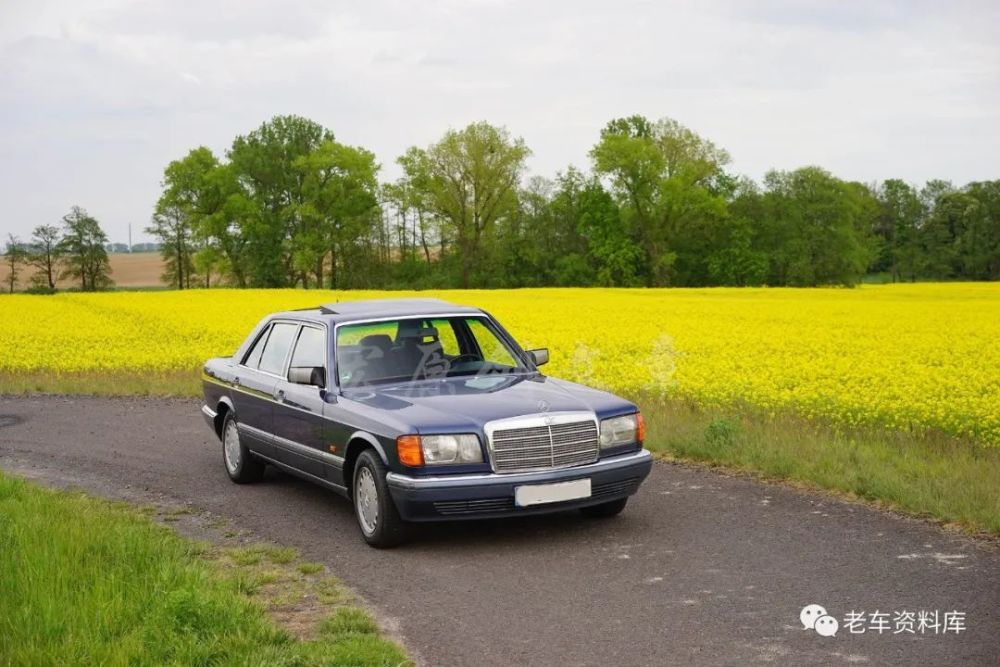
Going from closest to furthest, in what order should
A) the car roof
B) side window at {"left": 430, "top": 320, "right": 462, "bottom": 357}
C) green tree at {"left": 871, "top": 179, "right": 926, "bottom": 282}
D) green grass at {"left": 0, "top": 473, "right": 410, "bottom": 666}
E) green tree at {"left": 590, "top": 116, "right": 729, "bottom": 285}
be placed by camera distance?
1. green grass at {"left": 0, "top": 473, "right": 410, "bottom": 666}
2. the car roof
3. side window at {"left": 430, "top": 320, "right": 462, "bottom": 357}
4. green tree at {"left": 590, "top": 116, "right": 729, "bottom": 285}
5. green tree at {"left": 871, "top": 179, "right": 926, "bottom": 282}

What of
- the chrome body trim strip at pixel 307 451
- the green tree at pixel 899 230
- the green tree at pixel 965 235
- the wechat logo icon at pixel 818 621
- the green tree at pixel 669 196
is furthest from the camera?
the green tree at pixel 899 230

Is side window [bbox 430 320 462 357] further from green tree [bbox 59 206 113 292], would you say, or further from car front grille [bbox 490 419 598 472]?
green tree [bbox 59 206 113 292]

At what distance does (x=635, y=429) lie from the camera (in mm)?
7543

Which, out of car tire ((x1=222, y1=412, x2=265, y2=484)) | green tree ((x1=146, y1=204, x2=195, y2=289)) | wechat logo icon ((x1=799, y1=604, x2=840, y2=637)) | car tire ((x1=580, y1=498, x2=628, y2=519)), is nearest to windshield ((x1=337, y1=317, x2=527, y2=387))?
car tire ((x1=580, y1=498, x2=628, y2=519))

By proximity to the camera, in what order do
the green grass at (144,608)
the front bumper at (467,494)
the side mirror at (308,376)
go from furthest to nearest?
the side mirror at (308,376)
the front bumper at (467,494)
the green grass at (144,608)

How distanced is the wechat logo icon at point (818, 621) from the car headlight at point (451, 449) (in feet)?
7.60

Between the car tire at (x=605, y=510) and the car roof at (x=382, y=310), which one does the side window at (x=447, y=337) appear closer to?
the car roof at (x=382, y=310)

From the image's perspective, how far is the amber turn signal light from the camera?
6.79 metres

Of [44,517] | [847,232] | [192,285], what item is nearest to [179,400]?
[44,517]

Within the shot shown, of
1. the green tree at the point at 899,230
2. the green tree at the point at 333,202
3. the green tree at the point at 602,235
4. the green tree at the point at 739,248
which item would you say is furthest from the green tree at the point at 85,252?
the green tree at the point at 899,230

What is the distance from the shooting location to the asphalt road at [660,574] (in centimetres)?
495

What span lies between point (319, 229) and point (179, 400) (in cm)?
6316

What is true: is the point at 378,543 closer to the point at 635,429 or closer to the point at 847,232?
the point at 635,429

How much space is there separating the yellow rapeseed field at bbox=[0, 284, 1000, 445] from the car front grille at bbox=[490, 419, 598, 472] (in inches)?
218
